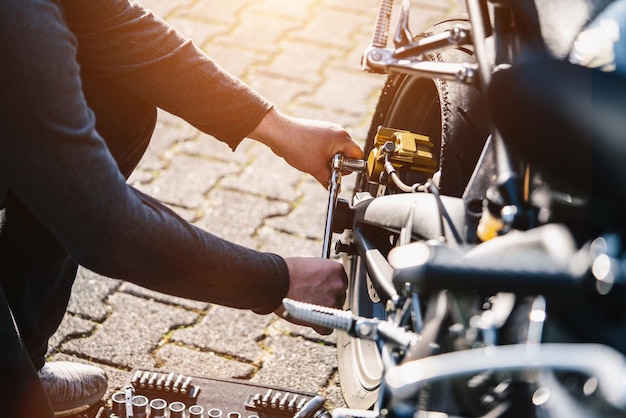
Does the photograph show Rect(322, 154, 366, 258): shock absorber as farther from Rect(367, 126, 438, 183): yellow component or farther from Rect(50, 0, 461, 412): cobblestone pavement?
Rect(50, 0, 461, 412): cobblestone pavement

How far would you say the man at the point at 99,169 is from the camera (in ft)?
4.59

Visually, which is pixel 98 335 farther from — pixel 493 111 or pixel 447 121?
pixel 493 111

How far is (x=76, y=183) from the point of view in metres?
1.42

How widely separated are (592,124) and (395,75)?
0.99m

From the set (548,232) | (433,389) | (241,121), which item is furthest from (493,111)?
(241,121)

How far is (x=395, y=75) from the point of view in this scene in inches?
86.1

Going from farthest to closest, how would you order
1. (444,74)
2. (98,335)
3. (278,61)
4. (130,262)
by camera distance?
(278,61) → (98,335) → (444,74) → (130,262)

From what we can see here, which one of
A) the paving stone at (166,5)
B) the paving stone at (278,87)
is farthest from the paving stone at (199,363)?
the paving stone at (166,5)

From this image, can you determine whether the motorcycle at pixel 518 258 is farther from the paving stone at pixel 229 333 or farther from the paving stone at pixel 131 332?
the paving stone at pixel 131 332

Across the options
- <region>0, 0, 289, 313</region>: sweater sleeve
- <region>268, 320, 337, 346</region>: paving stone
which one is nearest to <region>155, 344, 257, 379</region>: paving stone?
<region>268, 320, 337, 346</region>: paving stone

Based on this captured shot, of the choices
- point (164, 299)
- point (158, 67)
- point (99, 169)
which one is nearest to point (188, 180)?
point (164, 299)

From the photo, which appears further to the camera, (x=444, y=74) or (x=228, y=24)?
(x=228, y=24)

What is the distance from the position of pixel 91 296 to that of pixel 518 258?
5.55 ft

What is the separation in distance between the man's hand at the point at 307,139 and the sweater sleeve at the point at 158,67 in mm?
30
